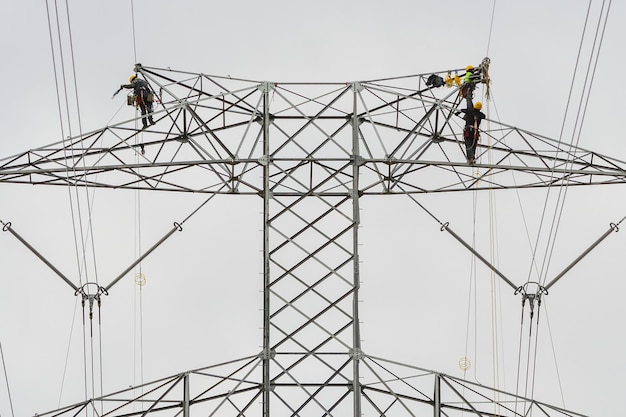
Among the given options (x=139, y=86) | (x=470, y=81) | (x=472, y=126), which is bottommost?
(x=472, y=126)

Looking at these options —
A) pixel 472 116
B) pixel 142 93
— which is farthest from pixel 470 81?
pixel 142 93

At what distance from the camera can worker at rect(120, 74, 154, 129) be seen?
29609 millimetres

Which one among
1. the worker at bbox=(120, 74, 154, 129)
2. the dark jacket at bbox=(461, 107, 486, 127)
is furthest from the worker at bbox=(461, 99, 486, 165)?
the worker at bbox=(120, 74, 154, 129)

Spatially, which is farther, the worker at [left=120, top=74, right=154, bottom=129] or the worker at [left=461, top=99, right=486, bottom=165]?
the worker at [left=120, top=74, right=154, bottom=129]

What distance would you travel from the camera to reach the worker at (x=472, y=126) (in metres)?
28.2

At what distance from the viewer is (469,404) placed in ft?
88.2

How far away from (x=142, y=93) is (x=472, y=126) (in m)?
6.52

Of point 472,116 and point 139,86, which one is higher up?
point 139,86

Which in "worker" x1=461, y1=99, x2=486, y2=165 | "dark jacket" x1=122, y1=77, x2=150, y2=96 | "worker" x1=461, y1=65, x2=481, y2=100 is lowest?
"worker" x1=461, y1=99, x2=486, y2=165

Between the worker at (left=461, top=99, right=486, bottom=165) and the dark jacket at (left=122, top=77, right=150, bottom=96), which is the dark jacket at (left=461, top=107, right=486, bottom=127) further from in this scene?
the dark jacket at (left=122, top=77, right=150, bottom=96)

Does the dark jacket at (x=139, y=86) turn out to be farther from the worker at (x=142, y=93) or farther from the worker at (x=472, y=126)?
the worker at (x=472, y=126)

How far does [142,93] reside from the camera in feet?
97.5

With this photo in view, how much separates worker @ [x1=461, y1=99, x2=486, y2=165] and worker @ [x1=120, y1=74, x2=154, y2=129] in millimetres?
6147

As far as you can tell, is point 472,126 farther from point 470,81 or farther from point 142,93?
point 142,93
